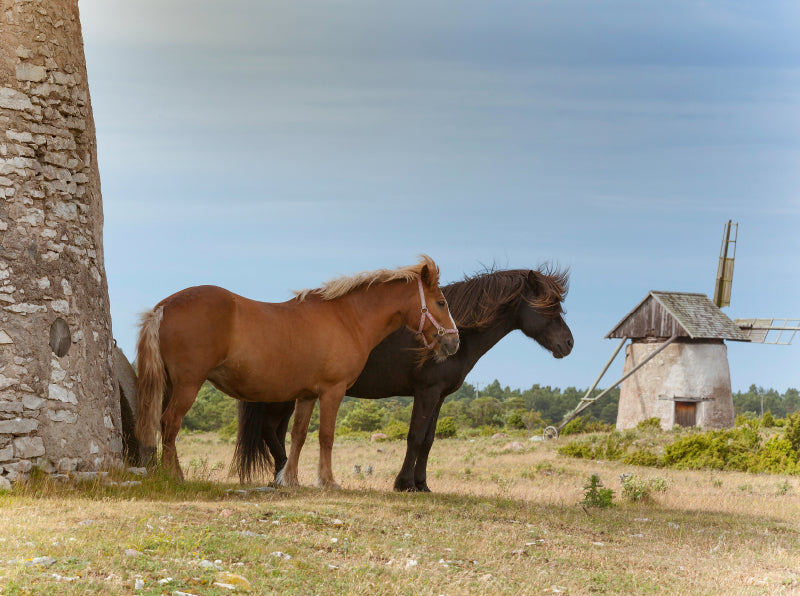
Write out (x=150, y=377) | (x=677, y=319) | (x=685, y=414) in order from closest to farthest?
(x=150, y=377), (x=685, y=414), (x=677, y=319)

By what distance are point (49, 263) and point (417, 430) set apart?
5.05m

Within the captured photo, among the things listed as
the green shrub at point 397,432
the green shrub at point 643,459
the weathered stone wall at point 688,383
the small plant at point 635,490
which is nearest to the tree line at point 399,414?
the green shrub at point 397,432

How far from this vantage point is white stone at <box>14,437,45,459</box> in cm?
793

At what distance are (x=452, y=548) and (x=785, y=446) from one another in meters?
17.3

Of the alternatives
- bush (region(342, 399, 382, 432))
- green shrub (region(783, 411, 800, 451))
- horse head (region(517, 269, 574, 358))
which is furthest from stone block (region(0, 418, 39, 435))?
bush (region(342, 399, 382, 432))

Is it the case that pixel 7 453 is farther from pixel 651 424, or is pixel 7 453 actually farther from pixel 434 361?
pixel 651 424

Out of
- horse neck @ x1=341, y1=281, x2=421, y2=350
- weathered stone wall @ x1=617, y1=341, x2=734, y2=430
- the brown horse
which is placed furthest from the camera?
weathered stone wall @ x1=617, y1=341, x2=734, y2=430

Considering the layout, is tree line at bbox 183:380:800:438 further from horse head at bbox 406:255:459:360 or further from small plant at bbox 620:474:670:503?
horse head at bbox 406:255:459:360

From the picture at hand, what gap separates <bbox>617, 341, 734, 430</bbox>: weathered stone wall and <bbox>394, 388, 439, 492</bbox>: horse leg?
2442cm

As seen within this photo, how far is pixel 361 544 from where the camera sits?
6.51 metres

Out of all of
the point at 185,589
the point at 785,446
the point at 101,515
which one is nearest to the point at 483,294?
the point at 101,515

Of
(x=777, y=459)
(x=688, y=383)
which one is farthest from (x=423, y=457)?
(x=688, y=383)

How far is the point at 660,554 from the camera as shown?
806 centimetres

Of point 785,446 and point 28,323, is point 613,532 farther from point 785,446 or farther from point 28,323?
point 785,446
